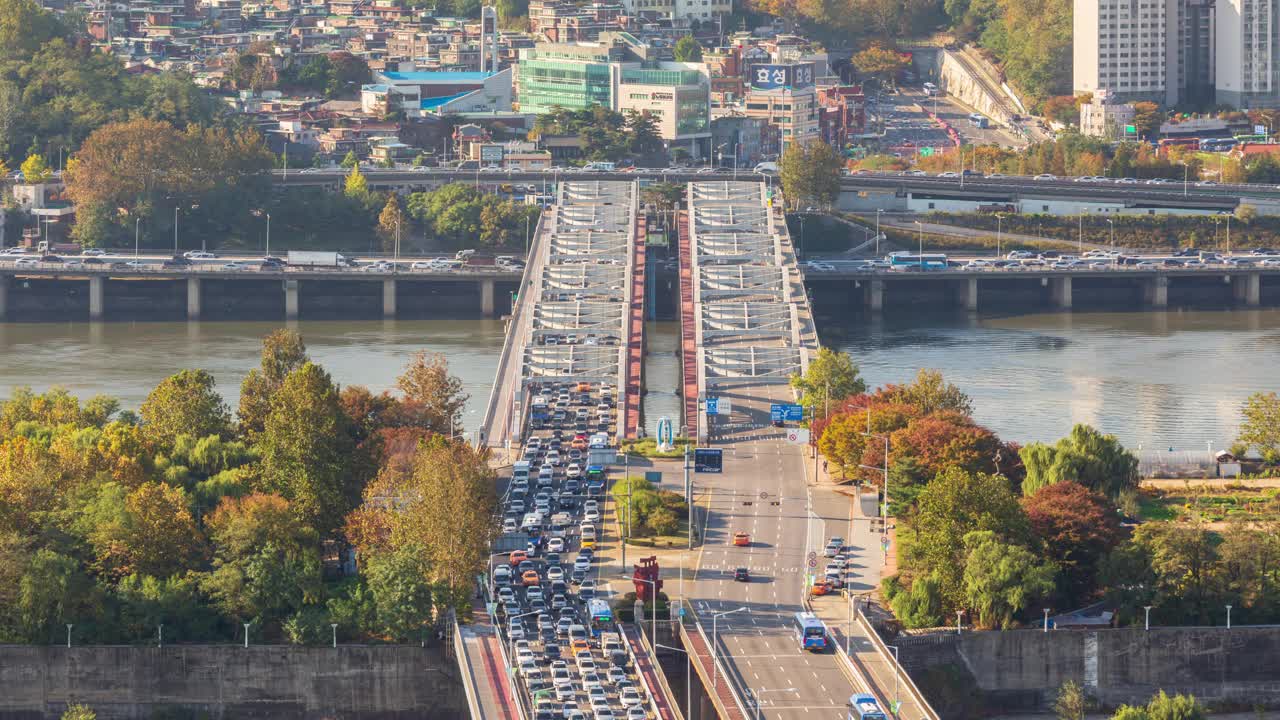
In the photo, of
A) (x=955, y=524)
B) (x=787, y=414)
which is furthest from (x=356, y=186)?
(x=955, y=524)

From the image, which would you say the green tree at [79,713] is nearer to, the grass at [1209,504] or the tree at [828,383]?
the grass at [1209,504]

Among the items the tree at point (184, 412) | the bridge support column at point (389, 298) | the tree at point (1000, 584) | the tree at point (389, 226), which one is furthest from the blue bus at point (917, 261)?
the tree at point (1000, 584)

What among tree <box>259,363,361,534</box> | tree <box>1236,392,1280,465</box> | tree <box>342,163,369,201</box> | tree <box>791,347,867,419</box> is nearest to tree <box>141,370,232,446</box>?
tree <box>259,363,361,534</box>

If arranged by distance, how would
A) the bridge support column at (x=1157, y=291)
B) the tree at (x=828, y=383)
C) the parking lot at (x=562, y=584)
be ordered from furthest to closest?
1. the bridge support column at (x=1157, y=291)
2. the tree at (x=828, y=383)
3. the parking lot at (x=562, y=584)

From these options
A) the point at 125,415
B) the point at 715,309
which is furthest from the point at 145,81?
the point at 125,415

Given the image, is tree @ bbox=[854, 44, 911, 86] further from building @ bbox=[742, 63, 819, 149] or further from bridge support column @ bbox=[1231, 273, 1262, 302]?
bridge support column @ bbox=[1231, 273, 1262, 302]

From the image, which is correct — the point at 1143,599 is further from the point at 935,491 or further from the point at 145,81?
the point at 145,81

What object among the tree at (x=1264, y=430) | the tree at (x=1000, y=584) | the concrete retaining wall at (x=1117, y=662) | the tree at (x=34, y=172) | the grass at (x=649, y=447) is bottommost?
the concrete retaining wall at (x=1117, y=662)
